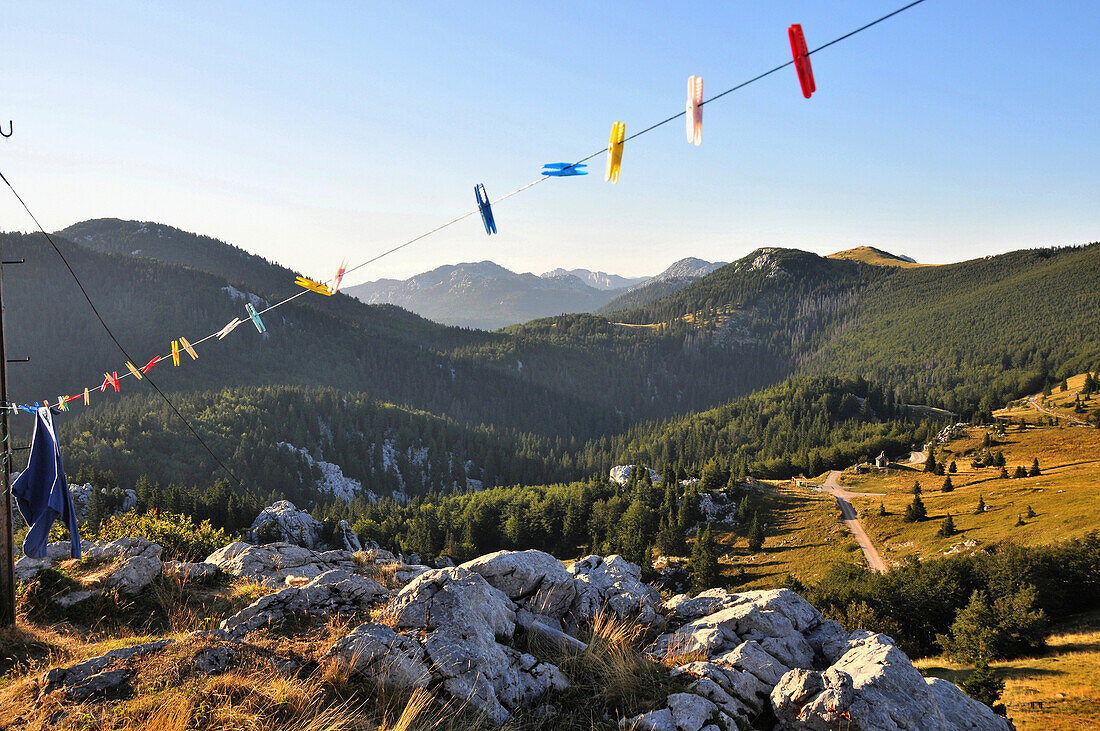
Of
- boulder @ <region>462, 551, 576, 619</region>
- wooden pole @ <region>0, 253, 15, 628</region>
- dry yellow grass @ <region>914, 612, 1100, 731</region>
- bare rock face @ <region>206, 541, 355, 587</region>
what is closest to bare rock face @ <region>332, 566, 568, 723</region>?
boulder @ <region>462, 551, 576, 619</region>

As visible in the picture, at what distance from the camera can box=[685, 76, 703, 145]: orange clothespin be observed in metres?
7.69

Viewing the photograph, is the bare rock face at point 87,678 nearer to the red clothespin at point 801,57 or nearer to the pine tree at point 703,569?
the red clothespin at point 801,57

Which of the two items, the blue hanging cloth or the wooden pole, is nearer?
the wooden pole

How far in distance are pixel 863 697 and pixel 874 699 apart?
0.13 m

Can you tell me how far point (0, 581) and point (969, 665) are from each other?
51.1 meters

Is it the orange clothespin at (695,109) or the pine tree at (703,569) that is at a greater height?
the orange clothespin at (695,109)

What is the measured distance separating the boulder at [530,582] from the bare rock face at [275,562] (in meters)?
4.30

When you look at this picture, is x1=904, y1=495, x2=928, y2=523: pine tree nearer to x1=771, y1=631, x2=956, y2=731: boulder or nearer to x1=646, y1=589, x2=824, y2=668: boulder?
x1=646, y1=589, x2=824, y2=668: boulder

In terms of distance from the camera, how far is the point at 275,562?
14.9 meters

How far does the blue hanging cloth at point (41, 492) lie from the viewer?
10.1 meters

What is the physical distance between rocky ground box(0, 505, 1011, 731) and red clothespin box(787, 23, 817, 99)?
8.04m

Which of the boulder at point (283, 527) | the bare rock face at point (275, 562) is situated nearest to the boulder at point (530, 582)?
the bare rock face at point (275, 562)

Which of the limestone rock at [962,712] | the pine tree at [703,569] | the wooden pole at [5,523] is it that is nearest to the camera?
the limestone rock at [962,712]

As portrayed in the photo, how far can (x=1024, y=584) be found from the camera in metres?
40.3
